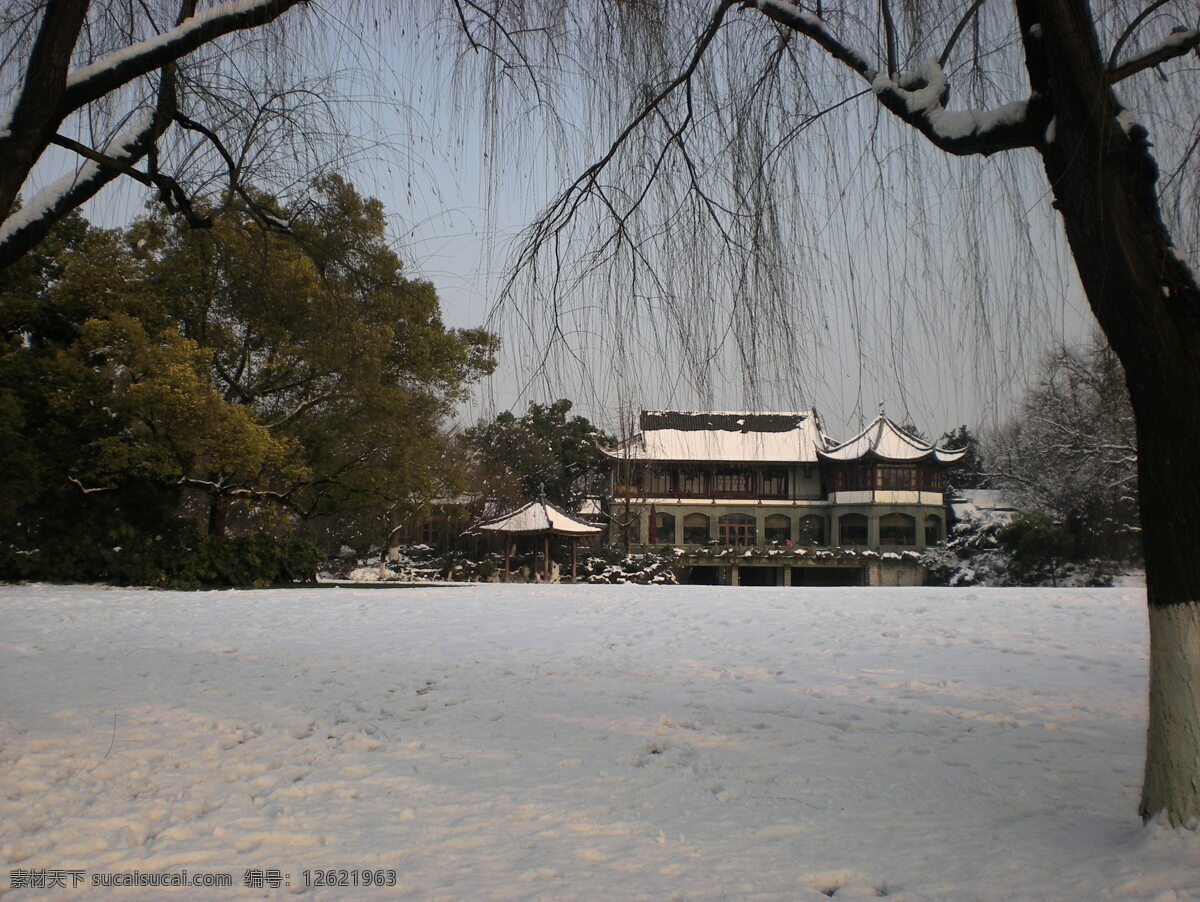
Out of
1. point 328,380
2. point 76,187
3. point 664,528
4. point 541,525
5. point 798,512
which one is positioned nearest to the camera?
point 76,187

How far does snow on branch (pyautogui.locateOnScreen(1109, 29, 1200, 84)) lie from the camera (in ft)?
9.43

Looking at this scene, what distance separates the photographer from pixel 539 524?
24.2m

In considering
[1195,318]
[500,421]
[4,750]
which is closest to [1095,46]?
[1195,318]

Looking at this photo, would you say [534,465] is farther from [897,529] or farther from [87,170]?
[87,170]

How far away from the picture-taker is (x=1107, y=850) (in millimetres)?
3006

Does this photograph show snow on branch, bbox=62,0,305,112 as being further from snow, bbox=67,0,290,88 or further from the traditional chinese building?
the traditional chinese building

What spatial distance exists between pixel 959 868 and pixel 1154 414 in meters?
1.64

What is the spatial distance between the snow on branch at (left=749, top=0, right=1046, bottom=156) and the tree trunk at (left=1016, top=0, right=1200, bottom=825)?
14cm

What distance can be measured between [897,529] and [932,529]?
1.52 m

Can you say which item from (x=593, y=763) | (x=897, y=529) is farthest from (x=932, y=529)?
(x=593, y=763)

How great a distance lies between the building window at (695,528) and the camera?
36.3 meters

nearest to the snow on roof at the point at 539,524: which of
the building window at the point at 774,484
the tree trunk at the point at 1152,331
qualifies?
A: the building window at the point at 774,484

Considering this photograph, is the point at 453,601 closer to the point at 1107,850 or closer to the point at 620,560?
the point at 1107,850

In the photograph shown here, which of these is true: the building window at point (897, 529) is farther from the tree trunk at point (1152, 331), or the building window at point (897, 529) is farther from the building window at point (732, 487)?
the tree trunk at point (1152, 331)
